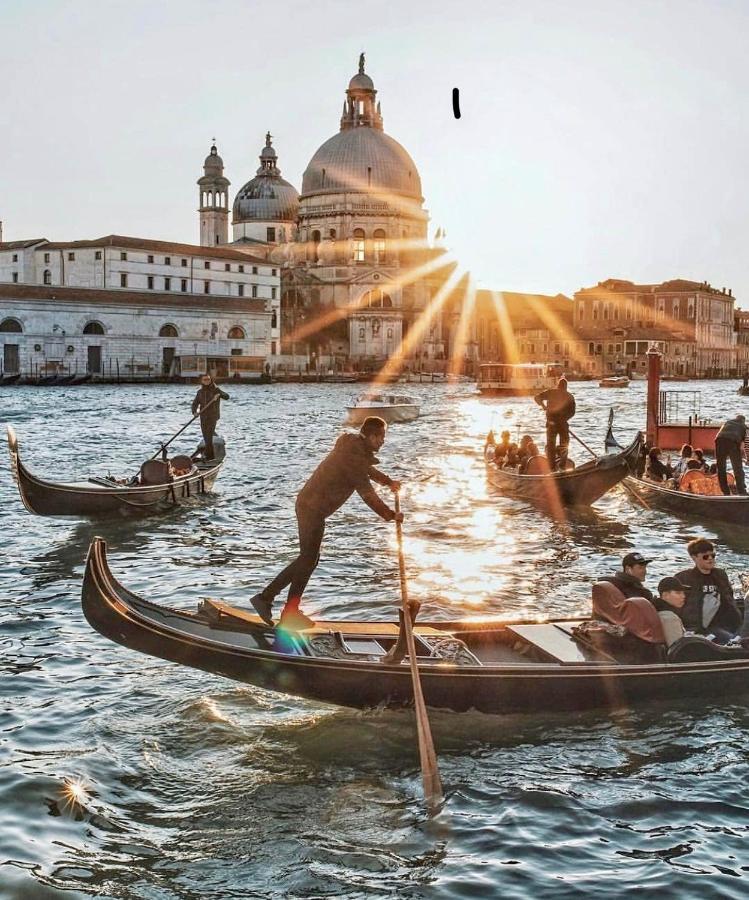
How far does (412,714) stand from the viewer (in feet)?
21.9

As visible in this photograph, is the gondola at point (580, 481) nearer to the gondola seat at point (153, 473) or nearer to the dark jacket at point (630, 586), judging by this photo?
the gondola seat at point (153, 473)

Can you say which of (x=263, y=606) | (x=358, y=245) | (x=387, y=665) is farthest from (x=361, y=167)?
(x=387, y=665)

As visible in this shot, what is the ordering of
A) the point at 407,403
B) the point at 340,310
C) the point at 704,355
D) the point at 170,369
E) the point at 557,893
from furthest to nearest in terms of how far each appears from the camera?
the point at 704,355 < the point at 340,310 < the point at 170,369 < the point at 407,403 < the point at 557,893

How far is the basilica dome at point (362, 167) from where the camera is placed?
8450 cm

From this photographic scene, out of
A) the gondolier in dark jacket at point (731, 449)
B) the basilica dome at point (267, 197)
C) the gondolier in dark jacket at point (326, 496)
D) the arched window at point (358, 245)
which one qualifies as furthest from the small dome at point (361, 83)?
the gondolier in dark jacket at point (326, 496)

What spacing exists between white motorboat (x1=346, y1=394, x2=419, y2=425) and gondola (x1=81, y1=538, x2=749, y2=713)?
28.1 m

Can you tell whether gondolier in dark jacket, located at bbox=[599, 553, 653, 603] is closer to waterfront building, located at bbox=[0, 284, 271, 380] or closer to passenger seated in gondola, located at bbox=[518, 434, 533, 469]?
passenger seated in gondola, located at bbox=[518, 434, 533, 469]

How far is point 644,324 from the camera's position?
104 metres

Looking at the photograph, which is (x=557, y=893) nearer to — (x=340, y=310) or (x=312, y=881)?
(x=312, y=881)

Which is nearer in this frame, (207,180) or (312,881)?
(312,881)

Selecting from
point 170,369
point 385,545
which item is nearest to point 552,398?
point 385,545

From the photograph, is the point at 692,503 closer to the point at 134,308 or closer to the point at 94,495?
the point at 94,495

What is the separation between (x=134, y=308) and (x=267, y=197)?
1320 inches

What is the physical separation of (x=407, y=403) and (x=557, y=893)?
116 ft
